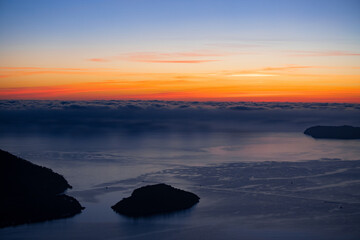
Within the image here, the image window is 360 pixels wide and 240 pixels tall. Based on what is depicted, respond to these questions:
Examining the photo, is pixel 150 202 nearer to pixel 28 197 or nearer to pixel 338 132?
pixel 28 197

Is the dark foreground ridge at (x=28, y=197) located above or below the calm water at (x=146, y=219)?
above

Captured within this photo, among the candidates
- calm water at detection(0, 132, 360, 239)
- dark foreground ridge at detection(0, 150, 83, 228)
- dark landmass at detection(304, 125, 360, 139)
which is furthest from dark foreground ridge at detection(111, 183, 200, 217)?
dark landmass at detection(304, 125, 360, 139)

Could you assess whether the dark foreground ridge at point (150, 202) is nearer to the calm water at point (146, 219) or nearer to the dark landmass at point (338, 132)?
the calm water at point (146, 219)

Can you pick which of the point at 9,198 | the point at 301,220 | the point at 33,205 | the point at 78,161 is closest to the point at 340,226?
the point at 301,220

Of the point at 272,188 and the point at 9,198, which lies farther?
the point at 272,188

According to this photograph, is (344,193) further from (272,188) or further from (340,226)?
(340,226)

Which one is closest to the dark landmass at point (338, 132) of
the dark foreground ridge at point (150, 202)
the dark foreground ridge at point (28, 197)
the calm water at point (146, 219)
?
the calm water at point (146, 219)
